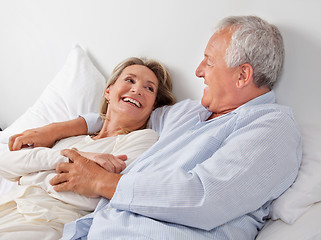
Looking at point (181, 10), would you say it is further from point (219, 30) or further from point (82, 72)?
point (82, 72)

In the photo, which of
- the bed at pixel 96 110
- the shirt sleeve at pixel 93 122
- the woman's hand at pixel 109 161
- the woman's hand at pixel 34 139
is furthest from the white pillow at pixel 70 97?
the woman's hand at pixel 109 161

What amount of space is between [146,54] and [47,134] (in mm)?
641

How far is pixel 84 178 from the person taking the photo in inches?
53.8

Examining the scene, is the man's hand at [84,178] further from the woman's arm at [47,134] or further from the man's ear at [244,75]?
the man's ear at [244,75]

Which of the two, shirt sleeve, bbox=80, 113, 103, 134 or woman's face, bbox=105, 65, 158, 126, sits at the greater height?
woman's face, bbox=105, 65, 158, 126

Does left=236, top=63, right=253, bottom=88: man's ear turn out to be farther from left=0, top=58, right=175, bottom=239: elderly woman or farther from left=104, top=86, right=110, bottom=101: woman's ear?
left=104, top=86, right=110, bottom=101: woman's ear

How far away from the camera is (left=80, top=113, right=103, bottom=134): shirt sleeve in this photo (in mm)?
1861

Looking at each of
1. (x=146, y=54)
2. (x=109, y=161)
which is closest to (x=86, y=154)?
(x=109, y=161)

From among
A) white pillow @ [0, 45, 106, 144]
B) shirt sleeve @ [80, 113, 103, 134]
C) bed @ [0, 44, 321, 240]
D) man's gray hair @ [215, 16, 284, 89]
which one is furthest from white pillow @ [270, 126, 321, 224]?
white pillow @ [0, 45, 106, 144]

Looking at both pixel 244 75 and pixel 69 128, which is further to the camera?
pixel 69 128

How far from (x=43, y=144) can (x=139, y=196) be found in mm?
751

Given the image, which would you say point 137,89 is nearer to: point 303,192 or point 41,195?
point 41,195

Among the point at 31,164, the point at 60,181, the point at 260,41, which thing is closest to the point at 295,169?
the point at 260,41

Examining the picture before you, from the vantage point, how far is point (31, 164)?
143 cm
